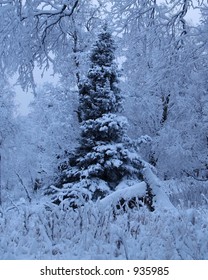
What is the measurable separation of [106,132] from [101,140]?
45cm

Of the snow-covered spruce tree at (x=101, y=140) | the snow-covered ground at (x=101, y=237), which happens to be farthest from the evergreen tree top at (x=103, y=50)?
the snow-covered ground at (x=101, y=237)

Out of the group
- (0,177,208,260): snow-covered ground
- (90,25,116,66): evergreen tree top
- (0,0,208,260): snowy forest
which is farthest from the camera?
(90,25,116,66): evergreen tree top

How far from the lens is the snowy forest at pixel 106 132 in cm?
365

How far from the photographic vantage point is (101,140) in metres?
14.0

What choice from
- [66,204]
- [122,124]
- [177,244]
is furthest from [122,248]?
[122,124]

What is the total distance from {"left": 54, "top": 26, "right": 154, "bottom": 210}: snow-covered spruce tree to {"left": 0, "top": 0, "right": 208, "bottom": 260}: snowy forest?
0.14 ft

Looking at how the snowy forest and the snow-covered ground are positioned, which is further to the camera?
the snowy forest

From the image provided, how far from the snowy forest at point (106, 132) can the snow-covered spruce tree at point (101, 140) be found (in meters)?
0.04

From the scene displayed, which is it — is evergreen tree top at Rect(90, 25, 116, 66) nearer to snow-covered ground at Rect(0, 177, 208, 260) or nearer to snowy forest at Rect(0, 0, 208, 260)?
snowy forest at Rect(0, 0, 208, 260)

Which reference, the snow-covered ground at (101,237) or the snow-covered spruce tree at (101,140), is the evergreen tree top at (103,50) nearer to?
the snow-covered spruce tree at (101,140)

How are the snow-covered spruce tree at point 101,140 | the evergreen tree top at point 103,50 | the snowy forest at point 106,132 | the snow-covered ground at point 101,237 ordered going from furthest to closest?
the evergreen tree top at point 103,50 < the snow-covered spruce tree at point 101,140 < the snowy forest at point 106,132 < the snow-covered ground at point 101,237

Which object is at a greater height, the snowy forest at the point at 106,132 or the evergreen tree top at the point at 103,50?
the evergreen tree top at the point at 103,50

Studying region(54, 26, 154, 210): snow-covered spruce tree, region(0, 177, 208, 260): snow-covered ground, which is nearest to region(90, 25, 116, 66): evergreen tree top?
region(54, 26, 154, 210): snow-covered spruce tree

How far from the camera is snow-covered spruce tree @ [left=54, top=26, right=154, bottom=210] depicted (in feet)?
43.5
